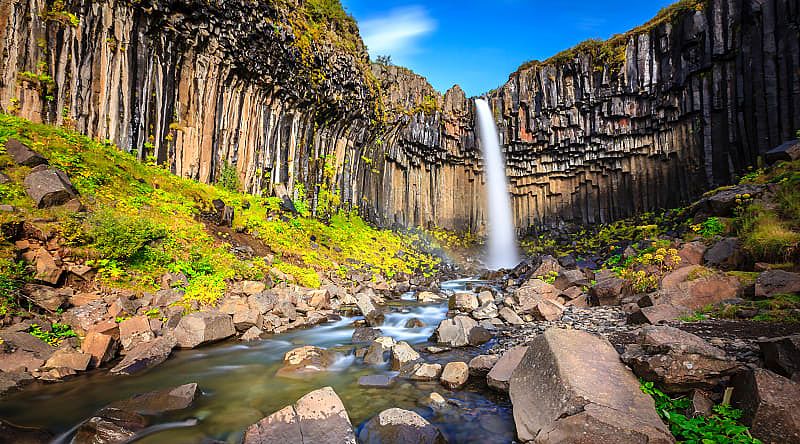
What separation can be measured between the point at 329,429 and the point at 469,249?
29273 mm

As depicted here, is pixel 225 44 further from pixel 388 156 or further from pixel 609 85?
pixel 609 85

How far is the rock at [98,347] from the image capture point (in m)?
6.16

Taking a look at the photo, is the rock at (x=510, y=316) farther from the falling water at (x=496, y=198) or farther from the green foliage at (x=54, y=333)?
the falling water at (x=496, y=198)

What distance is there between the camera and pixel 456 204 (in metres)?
34.6

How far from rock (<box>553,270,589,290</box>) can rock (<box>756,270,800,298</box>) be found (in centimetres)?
534

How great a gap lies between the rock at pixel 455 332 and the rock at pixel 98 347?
6.77m

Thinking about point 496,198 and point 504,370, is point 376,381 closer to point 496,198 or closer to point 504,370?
point 504,370

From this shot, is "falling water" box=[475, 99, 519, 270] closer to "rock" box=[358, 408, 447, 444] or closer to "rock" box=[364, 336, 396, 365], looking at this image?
"rock" box=[364, 336, 396, 365]

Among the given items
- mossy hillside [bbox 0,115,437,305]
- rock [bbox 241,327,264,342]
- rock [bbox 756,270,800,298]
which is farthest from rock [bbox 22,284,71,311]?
rock [bbox 756,270,800,298]

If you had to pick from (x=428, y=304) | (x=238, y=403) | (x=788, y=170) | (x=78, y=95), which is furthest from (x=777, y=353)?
(x=78, y=95)

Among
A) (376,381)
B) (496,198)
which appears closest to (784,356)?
(376,381)

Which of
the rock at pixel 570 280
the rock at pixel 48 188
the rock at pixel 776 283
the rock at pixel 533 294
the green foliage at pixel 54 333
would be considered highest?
the rock at pixel 48 188

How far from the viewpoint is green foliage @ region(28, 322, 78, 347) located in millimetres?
5980

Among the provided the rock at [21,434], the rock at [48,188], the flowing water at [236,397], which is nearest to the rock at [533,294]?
the flowing water at [236,397]
